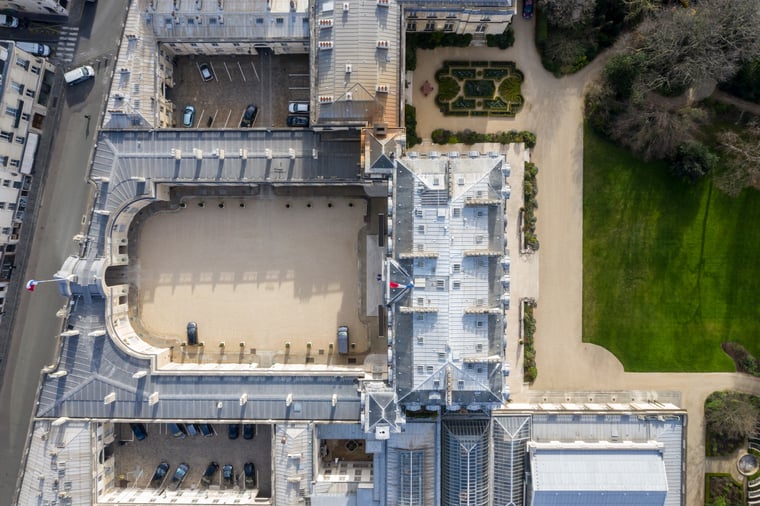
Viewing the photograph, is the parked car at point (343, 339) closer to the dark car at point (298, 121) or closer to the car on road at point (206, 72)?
the dark car at point (298, 121)

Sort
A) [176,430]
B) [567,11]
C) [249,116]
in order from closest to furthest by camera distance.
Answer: [567,11] < [249,116] < [176,430]

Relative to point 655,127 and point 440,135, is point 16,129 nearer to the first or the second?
point 440,135

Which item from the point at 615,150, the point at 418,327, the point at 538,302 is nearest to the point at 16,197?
the point at 418,327

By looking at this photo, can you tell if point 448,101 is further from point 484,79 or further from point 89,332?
point 89,332

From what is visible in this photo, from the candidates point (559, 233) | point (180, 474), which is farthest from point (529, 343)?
point (180, 474)

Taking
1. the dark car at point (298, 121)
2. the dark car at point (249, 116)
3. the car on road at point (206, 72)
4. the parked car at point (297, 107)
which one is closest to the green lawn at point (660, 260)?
the dark car at point (298, 121)

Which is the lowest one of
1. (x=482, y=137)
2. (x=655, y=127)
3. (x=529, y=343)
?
(x=529, y=343)

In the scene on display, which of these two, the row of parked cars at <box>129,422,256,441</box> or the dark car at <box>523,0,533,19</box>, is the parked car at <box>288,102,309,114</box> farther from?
the row of parked cars at <box>129,422,256,441</box>
